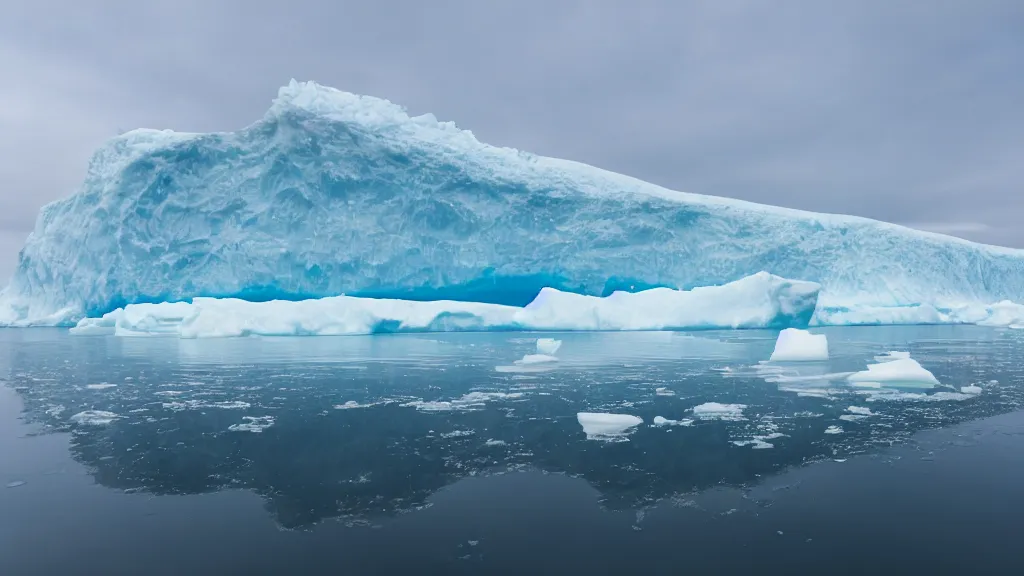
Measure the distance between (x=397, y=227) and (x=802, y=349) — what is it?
1179cm

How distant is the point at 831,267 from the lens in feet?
67.6

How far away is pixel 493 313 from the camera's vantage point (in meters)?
17.5

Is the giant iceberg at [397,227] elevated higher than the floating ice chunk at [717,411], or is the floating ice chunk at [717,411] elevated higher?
the giant iceberg at [397,227]

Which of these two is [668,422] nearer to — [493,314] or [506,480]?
[506,480]

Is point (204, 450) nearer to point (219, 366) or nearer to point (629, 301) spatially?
point (219, 366)

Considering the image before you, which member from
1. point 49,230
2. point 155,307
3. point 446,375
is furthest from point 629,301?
point 49,230

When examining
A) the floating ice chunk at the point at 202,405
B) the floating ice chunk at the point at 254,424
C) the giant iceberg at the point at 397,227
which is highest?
the giant iceberg at the point at 397,227

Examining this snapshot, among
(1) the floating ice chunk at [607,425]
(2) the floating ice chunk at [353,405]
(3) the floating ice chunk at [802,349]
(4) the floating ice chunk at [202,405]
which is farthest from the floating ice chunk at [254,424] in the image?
(3) the floating ice chunk at [802,349]

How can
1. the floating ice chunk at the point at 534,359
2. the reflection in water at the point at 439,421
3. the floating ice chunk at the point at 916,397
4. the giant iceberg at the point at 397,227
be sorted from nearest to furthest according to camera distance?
the reflection in water at the point at 439,421 → the floating ice chunk at the point at 916,397 → the floating ice chunk at the point at 534,359 → the giant iceberg at the point at 397,227

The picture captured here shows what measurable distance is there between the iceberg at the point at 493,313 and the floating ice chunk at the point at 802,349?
6.77 metres

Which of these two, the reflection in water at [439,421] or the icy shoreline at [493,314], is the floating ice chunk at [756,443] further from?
the icy shoreline at [493,314]

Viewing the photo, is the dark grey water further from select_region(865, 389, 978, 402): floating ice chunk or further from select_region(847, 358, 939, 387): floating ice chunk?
select_region(847, 358, 939, 387): floating ice chunk

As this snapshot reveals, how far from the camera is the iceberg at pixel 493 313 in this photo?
52.1 ft

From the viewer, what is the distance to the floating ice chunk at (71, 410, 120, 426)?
495 centimetres
